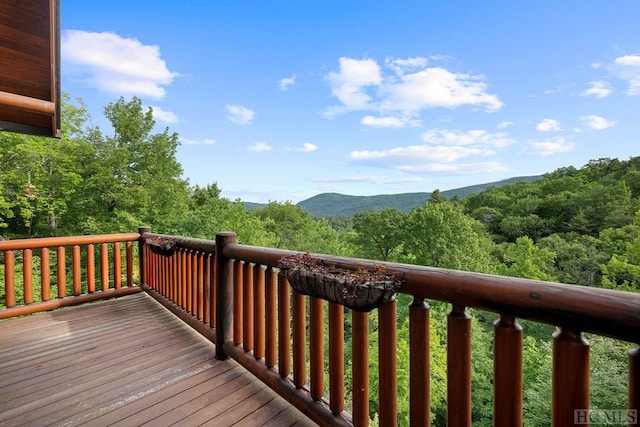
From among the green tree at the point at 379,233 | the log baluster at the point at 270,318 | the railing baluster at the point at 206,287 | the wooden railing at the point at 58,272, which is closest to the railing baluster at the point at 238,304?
the log baluster at the point at 270,318

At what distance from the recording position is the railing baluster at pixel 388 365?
3.87 feet

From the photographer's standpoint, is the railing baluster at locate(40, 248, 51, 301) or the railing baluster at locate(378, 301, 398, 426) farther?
the railing baluster at locate(40, 248, 51, 301)

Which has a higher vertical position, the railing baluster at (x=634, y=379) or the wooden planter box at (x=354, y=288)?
the wooden planter box at (x=354, y=288)

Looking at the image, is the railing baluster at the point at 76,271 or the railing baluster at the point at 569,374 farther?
the railing baluster at the point at 76,271

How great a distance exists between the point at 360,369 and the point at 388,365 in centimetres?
17

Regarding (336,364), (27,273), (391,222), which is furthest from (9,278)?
(391,222)

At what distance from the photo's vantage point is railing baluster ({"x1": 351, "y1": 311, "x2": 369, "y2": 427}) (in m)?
1.28

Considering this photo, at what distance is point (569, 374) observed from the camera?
0.76 metres

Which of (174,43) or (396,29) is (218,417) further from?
(396,29)

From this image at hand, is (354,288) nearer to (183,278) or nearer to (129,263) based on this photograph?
(183,278)

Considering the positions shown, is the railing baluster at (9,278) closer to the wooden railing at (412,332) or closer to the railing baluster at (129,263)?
the railing baluster at (129,263)

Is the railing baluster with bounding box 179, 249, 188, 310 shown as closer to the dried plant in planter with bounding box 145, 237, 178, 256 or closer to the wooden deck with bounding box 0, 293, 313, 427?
the dried plant in planter with bounding box 145, 237, 178, 256

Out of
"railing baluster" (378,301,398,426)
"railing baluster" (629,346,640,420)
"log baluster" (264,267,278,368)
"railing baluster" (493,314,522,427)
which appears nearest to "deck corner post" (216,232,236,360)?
"log baluster" (264,267,278,368)

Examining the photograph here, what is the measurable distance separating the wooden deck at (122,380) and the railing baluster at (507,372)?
98 centimetres
